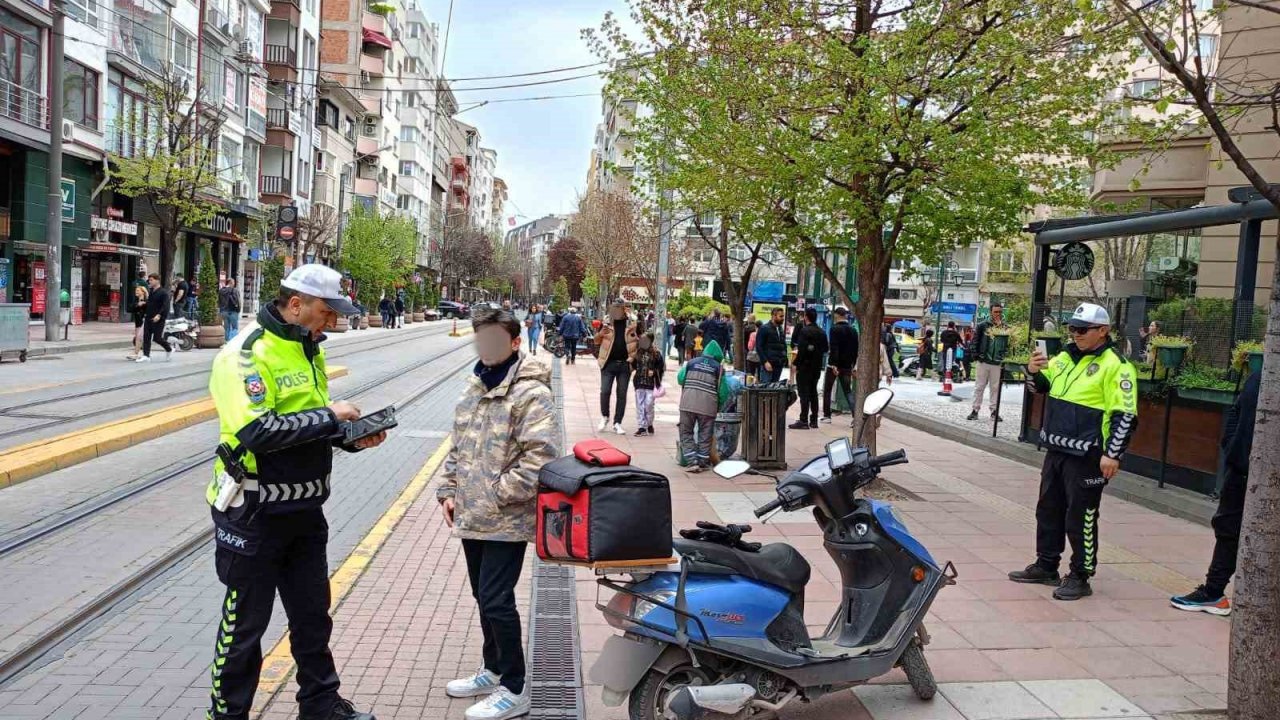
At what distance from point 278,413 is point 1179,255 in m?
16.9

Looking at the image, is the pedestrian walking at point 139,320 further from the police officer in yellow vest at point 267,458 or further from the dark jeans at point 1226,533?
the dark jeans at point 1226,533

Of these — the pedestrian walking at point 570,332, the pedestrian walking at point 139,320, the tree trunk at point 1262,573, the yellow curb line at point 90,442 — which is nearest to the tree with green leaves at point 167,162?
the pedestrian walking at point 139,320

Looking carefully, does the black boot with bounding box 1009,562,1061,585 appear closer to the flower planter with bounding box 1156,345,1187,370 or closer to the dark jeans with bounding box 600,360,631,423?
the flower planter with bounding box 1156,345,1187,370

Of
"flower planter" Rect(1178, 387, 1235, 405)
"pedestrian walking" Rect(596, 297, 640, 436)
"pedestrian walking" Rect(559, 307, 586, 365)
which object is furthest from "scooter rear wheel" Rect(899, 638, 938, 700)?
"pedestrian walking" Rect(559, 307, 586, 365)

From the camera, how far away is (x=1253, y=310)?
1023 cm

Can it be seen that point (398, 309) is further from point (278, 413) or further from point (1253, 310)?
point (278, 413)

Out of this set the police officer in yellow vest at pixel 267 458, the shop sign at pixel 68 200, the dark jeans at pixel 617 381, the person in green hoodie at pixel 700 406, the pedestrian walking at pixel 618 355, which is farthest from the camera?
the shop sign at pixel 68 200

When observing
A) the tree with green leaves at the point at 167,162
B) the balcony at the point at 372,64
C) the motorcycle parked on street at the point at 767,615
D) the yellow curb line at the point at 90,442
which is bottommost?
the yellow curb line at the point at 90,442

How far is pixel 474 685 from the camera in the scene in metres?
4.48

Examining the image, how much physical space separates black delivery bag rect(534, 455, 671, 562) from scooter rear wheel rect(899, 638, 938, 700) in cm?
146

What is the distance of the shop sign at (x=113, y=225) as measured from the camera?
32.0 meters

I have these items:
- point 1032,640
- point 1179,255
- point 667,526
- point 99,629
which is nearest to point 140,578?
point 99,629

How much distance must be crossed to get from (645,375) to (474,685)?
9203 millimetres

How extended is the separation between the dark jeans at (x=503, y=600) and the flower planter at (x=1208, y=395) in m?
8.13
